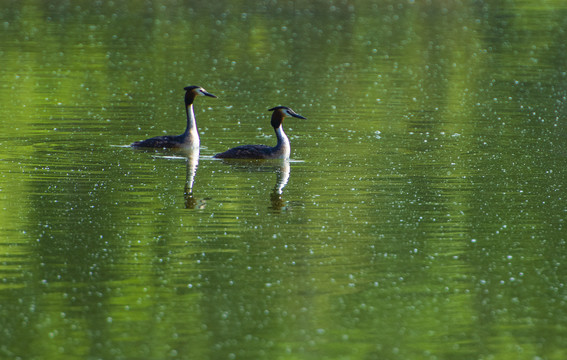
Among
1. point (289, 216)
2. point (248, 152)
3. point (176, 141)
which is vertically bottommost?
point (176, 141)

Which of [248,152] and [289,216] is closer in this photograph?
[289,216]

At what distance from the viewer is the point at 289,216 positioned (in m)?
15.3

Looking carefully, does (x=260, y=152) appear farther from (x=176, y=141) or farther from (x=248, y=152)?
(x=176, y=141)

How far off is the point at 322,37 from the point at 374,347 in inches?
1499

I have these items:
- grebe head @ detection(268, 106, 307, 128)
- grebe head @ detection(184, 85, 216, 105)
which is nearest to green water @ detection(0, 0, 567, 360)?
grebe head @ detection(268, 106, 307, 128)

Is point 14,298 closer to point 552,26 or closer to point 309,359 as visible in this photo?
point 309,359

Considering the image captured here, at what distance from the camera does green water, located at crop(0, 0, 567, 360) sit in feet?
35.0

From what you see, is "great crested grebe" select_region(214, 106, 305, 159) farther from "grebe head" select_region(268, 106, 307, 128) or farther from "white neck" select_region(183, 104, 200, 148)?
"white neck" select_region(183, 104, 200, 148)

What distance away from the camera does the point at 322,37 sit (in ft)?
156

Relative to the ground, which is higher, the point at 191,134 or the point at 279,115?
the point at 279,115

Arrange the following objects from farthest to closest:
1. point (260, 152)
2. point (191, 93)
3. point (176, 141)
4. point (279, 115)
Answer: point (191, 93)
point (176, 141)
point (279, 115)
point (260, 152)

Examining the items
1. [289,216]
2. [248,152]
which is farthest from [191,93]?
[289,216]

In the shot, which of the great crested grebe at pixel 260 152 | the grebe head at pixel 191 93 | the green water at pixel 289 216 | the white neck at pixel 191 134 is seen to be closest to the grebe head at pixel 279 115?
the great crested grebe at pixel 260 152

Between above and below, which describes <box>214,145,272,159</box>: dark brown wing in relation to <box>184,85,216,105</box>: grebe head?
below
